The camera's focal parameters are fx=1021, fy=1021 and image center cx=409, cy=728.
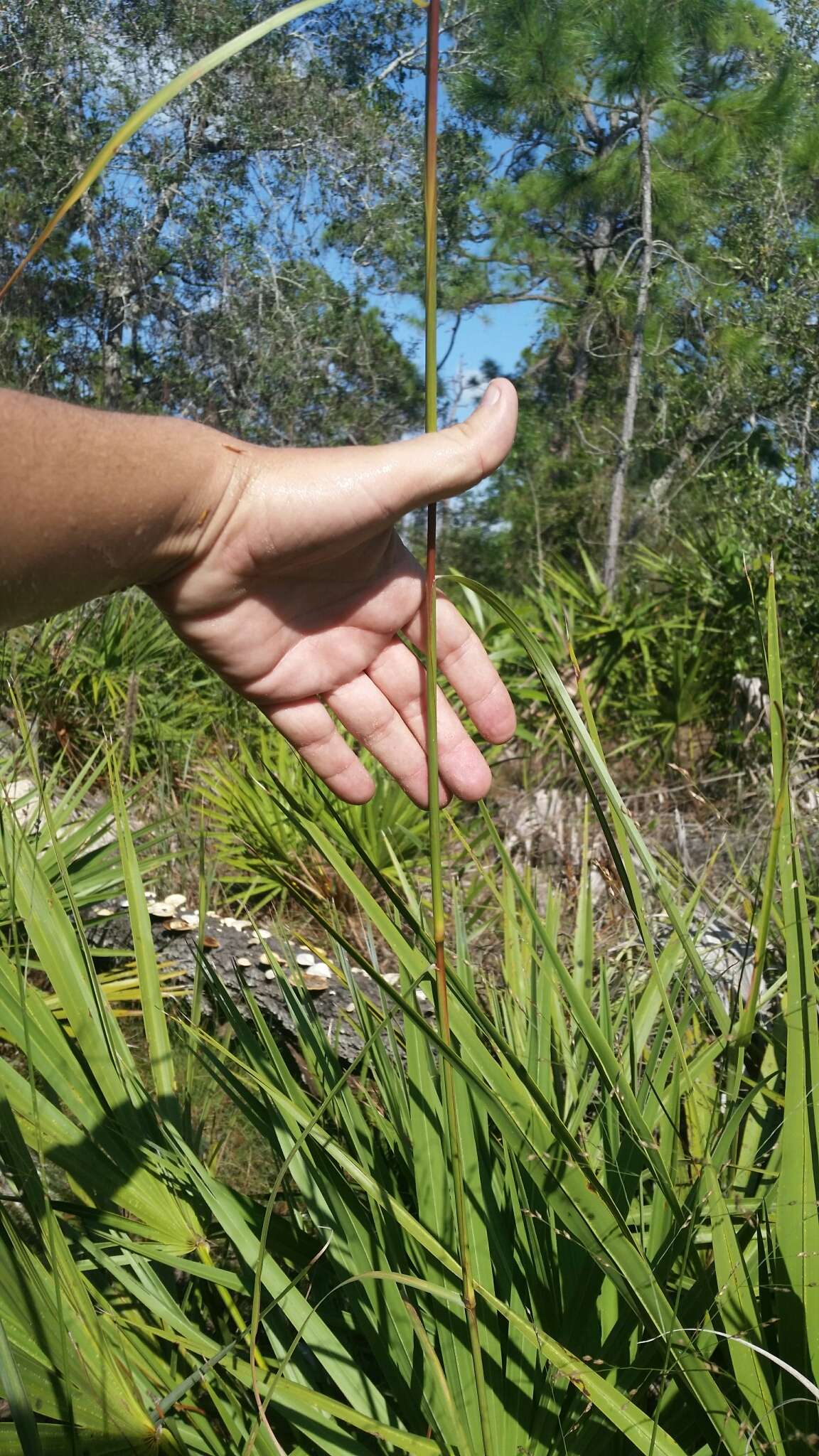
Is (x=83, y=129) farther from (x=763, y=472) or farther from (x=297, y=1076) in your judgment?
(x=297, y=1076)

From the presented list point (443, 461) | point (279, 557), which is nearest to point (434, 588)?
point (443, 461)

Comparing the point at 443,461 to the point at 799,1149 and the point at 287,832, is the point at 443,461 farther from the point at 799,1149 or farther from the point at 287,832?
the point at 287,832

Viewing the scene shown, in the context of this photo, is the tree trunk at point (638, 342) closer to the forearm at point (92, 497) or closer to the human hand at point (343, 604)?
the human hand at point (343, 604)

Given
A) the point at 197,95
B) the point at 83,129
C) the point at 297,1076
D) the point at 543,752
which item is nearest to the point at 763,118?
the point at 197,95

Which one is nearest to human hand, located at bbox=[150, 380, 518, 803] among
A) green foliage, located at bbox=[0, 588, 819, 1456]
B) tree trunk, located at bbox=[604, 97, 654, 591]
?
green foliage, located at bbox=[0, 588, 819, 1456]

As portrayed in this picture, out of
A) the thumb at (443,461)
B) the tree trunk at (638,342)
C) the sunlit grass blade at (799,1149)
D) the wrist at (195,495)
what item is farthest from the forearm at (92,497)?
the tree trunk at (638,342)

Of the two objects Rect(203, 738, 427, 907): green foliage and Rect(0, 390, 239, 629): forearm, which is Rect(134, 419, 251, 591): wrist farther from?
Rect(203, 738, 427, 907): green foliage
